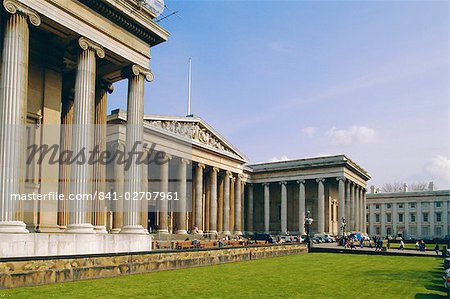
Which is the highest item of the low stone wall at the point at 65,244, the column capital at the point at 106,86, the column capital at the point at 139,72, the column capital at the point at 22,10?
the column capital at the point at 22,10

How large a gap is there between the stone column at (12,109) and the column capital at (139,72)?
7.64m

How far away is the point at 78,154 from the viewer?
904 inches

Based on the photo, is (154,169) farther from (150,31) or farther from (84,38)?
(84,38)

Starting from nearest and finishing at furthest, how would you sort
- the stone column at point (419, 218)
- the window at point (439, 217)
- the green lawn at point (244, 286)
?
the green lawn at point (244, 286)
the window at point (439, 217)
the stone column at point (419, 218)

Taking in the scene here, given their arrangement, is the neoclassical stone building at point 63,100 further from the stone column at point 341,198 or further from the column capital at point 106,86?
the stone column at point 341,198

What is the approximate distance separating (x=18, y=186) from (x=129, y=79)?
1052cm

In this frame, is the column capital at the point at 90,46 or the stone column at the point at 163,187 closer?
the column capital at the point at 90,46

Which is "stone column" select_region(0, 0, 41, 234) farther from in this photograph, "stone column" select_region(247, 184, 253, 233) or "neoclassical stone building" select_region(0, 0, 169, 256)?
"stone column" select_region(247, 184, 253, 233)

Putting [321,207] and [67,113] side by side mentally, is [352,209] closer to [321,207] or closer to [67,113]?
[321,207]

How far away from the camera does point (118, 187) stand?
41.3 metres

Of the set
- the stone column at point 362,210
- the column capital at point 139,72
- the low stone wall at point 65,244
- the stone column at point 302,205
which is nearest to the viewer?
the low stone wall at point 65,244

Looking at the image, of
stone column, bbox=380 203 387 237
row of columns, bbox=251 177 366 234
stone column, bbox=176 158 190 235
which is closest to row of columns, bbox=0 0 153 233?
stone column, bbox=176 158 190 235

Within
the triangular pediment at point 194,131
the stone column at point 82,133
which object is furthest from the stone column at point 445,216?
the stone column at point 82,133

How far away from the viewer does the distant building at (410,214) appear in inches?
4673
